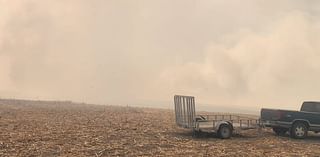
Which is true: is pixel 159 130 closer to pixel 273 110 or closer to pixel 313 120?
pixel 273 110

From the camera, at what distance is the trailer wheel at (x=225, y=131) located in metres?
23.5

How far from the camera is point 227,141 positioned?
73.6 feet

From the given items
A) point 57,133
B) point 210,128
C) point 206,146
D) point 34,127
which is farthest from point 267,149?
point 34,127

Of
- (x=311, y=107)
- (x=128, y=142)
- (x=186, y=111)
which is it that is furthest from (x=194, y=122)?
(x=311, y=107)

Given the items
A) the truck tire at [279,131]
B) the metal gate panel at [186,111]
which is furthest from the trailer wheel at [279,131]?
the metal gate panel at [186,111]

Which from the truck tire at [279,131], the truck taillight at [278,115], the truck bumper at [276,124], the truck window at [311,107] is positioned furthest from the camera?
the truck window at [311,107]

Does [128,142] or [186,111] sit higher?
[186,111]

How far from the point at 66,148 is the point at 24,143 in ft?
6.68

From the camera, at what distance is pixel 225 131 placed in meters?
23.6

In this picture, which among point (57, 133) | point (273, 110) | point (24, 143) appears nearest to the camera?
point (24, 143)

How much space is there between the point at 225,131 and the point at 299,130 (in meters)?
4.54

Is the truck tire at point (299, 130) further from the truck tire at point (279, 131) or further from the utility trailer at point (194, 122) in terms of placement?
the utility trailer at point (194, 122)

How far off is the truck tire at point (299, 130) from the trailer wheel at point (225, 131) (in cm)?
385

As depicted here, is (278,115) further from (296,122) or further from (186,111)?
(186,111)
